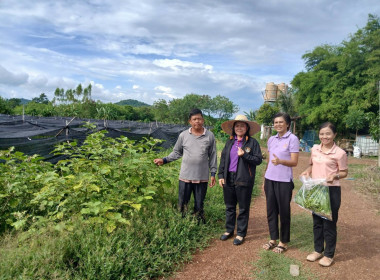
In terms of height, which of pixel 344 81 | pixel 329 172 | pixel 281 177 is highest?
pixel 344 81

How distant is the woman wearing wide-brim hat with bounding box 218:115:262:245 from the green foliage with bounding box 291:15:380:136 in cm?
1694

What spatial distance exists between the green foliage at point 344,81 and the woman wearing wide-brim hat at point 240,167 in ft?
55.6

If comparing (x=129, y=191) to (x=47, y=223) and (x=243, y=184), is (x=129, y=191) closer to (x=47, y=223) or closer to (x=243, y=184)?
(x=47, y=223)

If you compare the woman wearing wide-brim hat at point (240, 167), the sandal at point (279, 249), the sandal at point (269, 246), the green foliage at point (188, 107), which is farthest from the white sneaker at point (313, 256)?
the green foliage at point (188, 107)

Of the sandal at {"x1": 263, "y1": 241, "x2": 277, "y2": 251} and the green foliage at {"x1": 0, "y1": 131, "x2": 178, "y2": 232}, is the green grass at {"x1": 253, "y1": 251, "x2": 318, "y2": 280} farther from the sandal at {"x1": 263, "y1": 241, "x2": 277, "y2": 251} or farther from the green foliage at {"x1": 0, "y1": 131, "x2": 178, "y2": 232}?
the green foliage at {"x1": 0, "y1": 131, "x2": 178, "y2": 232}

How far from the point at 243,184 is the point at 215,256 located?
881 mm

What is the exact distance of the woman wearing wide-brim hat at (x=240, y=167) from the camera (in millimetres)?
3523

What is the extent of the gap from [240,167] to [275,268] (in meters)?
1.15

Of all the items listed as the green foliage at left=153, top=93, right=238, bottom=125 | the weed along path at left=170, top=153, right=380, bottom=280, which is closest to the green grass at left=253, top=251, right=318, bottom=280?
the weed along path at left=170, top=153, right=380, bottom=280

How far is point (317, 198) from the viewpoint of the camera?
305cm

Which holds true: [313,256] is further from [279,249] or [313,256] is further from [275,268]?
[275,268]

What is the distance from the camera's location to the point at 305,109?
2259 cm

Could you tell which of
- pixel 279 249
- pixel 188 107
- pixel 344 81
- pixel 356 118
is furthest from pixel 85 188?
pixel 188 107

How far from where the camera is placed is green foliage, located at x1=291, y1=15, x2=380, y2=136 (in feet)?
60.6
